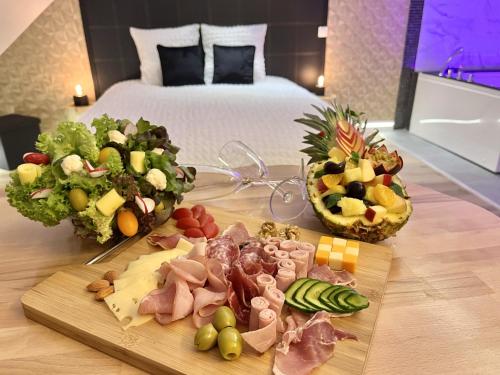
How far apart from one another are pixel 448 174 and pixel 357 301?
3.24 meters

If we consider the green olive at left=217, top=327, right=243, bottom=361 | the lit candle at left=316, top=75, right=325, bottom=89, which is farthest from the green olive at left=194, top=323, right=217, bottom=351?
the lit candle at left=316, top=75, right=325, bottom=89

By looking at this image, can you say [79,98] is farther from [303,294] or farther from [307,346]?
[307,346]

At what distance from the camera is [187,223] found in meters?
1.17

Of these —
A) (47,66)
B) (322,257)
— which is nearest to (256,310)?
(322,257)

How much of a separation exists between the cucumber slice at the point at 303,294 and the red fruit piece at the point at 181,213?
480mm

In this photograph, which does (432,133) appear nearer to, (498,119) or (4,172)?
(498,119)

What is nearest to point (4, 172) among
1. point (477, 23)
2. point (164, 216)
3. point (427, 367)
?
Answer: point (164, 216)

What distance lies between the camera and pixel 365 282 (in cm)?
94

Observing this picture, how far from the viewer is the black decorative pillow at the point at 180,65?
3.67m

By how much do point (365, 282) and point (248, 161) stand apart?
32.6 inches

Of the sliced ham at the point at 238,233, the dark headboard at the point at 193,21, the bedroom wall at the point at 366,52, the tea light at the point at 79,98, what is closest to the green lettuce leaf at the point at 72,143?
the sliced ham at the point at 238,233

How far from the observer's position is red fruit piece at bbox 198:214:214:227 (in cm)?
117

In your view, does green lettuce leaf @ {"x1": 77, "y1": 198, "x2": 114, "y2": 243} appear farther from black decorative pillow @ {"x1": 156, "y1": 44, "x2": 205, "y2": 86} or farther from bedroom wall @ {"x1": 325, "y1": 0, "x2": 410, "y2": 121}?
bedroom wall @ {"x1": 325, "y1": 0, "x2": 410, "y2": 121}

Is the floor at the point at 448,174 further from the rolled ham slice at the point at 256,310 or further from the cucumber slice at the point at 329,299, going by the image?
the rolled ham slice at the point at 256,310
